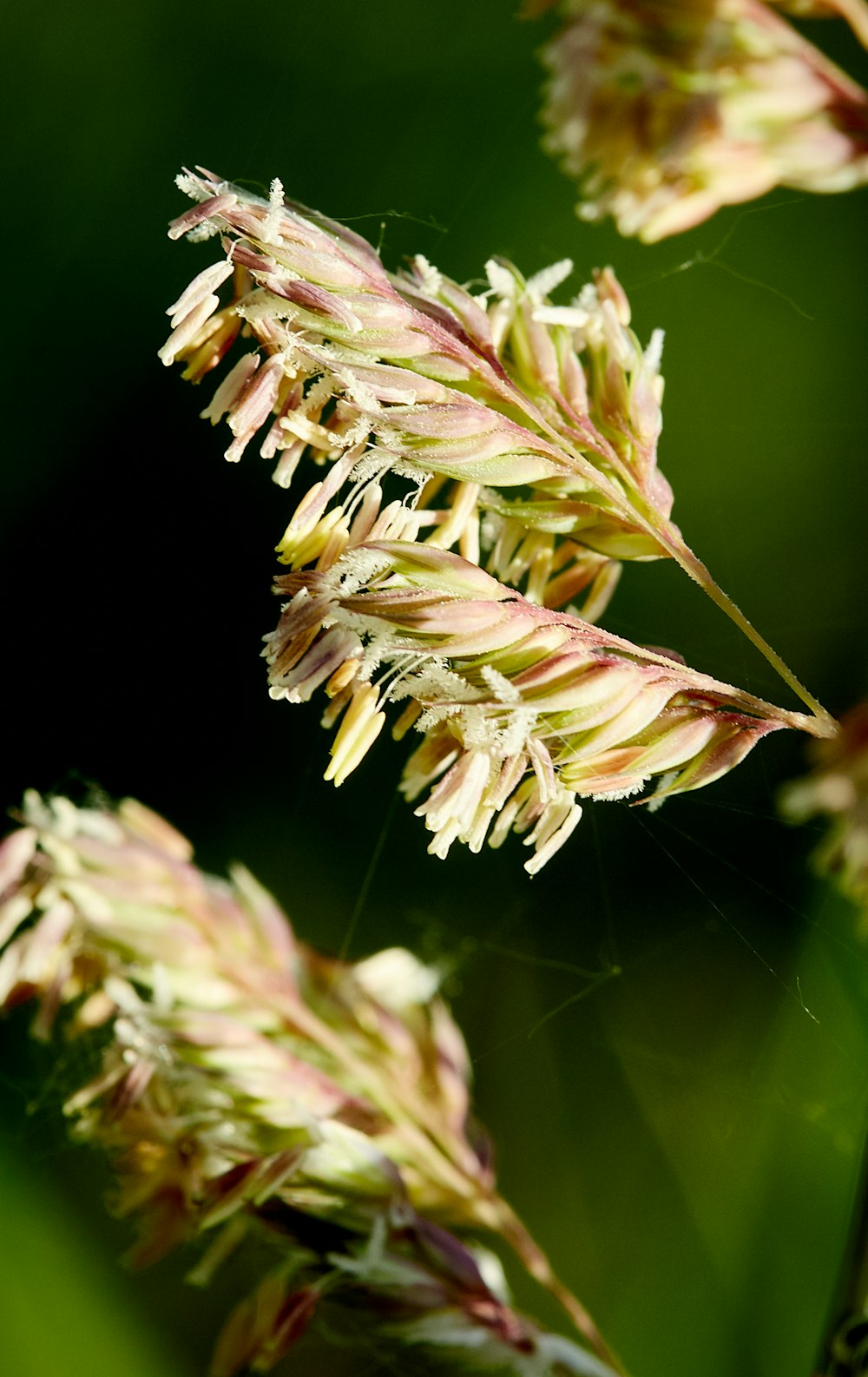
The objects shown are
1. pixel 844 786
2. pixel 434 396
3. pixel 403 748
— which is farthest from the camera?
pixel 403 748

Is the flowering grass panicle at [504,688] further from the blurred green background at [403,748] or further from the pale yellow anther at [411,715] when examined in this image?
the blurred green background at [403,748]

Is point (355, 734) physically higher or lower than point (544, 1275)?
higher

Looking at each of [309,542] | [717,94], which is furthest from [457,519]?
[717,94]

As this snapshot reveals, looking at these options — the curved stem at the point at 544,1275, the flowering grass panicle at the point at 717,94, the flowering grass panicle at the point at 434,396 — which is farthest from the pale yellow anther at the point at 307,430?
the curved stem at the point at 544,1275

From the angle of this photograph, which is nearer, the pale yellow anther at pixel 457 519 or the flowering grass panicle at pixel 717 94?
the flowering grass panicle at pixel 717 94

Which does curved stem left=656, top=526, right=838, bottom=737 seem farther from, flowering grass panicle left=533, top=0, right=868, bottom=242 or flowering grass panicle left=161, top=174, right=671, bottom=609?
flowering grass panicle left=533, top=0, right=868, bottom=242

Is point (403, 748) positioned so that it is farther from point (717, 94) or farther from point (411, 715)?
point (717, 94)
